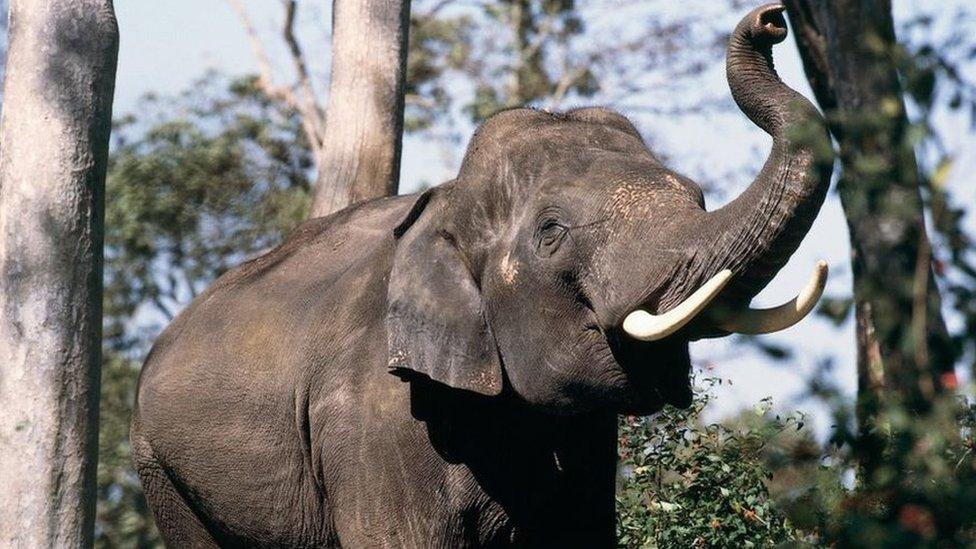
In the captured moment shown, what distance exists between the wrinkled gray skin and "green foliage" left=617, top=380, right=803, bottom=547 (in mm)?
1137

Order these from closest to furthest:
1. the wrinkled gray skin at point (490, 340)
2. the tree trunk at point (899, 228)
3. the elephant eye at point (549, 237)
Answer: the tree trunk at point (899, 228) < the wrinkled gray skin at point (490, 340) < the elephant eye at point (549, 237)

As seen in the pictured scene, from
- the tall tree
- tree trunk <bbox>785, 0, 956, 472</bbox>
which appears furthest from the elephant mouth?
the tall tree

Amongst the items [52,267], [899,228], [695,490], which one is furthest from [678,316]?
[52,267]

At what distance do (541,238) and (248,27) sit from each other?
16.2 metres

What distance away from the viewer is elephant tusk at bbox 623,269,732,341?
4.56 metres

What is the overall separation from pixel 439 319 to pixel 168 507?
6.87 feet

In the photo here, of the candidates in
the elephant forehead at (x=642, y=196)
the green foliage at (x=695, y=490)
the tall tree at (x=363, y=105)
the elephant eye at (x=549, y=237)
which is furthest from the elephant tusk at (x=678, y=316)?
the tall tree at (x=363, y=105)

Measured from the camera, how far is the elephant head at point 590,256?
15.2 ft

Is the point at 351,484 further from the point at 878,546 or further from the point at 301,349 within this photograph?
the point at 878,546

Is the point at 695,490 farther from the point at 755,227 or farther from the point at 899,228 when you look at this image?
the point at 899,228

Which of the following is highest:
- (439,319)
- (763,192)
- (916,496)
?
(763,192)

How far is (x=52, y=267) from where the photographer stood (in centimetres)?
653

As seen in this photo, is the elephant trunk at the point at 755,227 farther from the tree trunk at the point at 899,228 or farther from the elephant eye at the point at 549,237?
the tree trunk at the point at 899,228

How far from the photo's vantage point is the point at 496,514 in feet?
17.9
